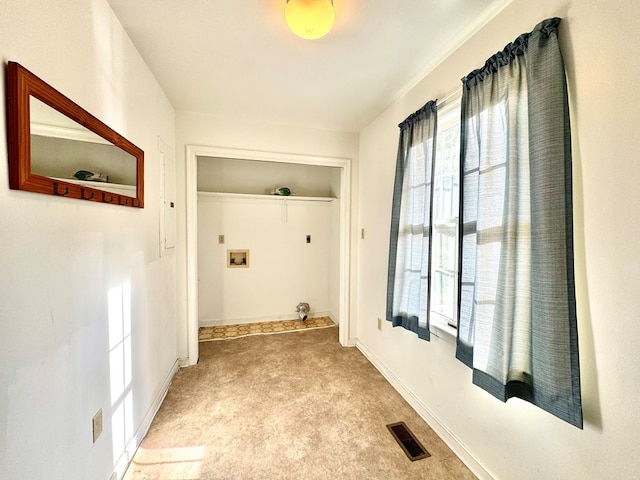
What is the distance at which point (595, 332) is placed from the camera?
0.97 meters

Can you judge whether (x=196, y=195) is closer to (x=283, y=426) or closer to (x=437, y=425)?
(x=283, y=426)

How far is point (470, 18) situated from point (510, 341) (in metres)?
1.65

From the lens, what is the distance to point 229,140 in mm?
2652

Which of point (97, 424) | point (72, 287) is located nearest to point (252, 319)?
point (97, 424)

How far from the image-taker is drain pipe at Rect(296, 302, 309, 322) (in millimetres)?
3900

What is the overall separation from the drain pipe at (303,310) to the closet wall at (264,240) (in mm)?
113

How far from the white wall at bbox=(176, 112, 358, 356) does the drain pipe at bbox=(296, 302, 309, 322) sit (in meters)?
1.67

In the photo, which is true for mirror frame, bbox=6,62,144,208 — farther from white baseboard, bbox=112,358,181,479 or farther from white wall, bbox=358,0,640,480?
white wall, bbox=358,0,640,480

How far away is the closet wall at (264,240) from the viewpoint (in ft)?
12.0

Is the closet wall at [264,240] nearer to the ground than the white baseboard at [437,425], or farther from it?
farther from it

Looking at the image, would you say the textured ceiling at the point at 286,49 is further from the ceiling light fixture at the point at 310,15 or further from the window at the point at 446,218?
the window at the point at 446,218

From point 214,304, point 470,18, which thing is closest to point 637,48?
point 470,18

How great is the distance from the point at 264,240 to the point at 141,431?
8.28ft

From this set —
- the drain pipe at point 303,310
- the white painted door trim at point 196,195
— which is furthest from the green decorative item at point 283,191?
the drain pipe at point 303,310
